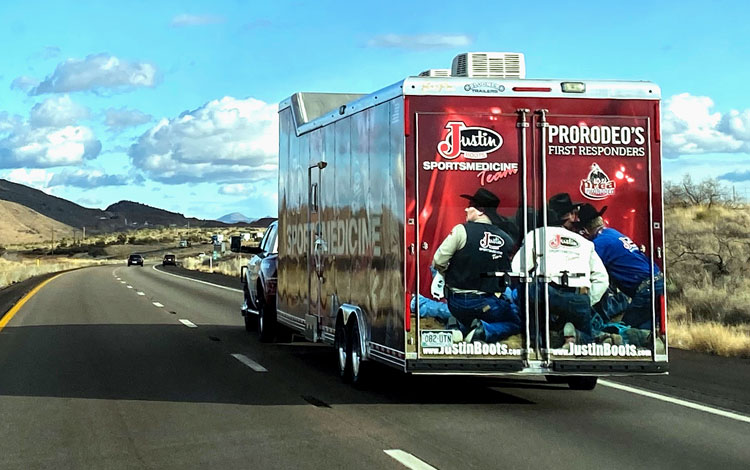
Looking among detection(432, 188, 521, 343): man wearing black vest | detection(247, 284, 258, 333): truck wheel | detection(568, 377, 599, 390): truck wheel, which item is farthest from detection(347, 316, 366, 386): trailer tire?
detection(247, 284, 258, 333): truck wheel

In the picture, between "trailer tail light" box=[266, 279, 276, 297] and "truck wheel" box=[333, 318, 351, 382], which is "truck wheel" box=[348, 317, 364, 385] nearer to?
"truck wheel" box=[333, 318, 351, 382]

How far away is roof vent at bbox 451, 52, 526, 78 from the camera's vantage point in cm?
1069

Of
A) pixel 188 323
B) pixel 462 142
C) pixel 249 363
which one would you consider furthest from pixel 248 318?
pixel 462 142

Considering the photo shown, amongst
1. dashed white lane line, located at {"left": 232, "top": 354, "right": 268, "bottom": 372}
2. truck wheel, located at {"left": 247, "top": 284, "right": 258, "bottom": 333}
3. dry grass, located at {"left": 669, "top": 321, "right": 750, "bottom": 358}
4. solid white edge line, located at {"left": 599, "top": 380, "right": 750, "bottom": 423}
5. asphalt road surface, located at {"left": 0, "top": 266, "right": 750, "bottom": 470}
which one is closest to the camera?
asphalt road surface, located at {"left": 0, "top": 266, "right": 750, "bottom": 470}

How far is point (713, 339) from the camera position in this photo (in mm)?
15508

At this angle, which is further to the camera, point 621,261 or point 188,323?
point 188,323

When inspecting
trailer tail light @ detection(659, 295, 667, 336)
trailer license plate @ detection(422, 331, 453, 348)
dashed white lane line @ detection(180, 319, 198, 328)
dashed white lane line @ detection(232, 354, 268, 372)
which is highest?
trailer tail light @ detection(659, 295, 667, 336)

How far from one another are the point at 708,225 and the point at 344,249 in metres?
32.2

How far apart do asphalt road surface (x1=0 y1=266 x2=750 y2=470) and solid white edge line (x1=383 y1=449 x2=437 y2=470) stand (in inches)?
0.6

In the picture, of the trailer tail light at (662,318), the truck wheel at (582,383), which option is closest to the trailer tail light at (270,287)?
the truck wheel at (582,383)

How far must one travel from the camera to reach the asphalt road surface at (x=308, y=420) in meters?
7.88

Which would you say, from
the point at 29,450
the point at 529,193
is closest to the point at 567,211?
the point at 529,193

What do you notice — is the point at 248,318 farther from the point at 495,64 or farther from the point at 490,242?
the point at 490,242

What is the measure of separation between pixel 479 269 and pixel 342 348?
2825 millimetres
